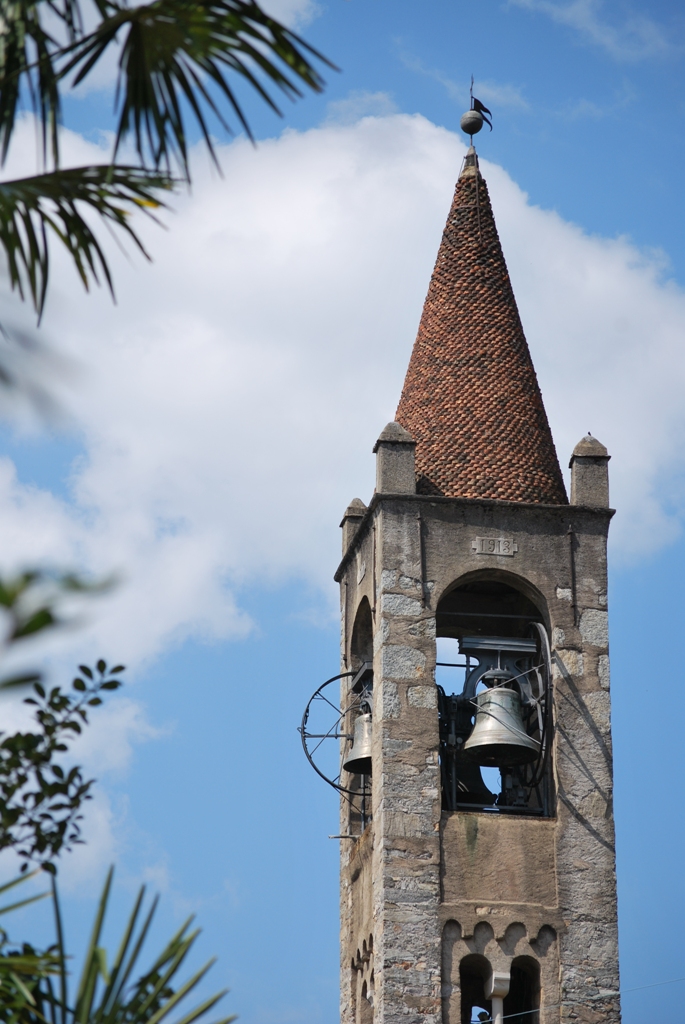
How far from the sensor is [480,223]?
18781 mm

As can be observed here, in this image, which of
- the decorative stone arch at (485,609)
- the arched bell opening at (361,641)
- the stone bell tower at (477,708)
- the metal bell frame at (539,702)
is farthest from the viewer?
the arched bell opening at (361,641)

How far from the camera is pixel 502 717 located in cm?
1566

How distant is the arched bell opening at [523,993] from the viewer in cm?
1533

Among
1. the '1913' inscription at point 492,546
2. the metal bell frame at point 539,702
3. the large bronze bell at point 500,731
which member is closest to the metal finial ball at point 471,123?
the '1913' inscription at point 492,546

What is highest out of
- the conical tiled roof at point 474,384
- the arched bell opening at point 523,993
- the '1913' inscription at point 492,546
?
the conical tiled roof at point 474,384

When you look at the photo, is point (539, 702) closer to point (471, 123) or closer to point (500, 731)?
point (500, 731)

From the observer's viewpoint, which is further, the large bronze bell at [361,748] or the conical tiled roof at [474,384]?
the conical tiled roof at [474,384]

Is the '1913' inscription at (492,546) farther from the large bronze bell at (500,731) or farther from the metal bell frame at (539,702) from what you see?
the large bronze bell at (500,731)

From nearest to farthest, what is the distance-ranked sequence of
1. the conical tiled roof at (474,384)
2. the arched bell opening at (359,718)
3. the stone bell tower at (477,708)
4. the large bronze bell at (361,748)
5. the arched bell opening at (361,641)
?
the stone bell tower at (477,708) < the large bronze bell at (361,748) < the arched bell opening at (359,718) < the conical tiled roof at (474,384) < the arched bell opening at (361,641)

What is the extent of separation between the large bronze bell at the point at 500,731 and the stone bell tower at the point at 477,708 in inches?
0.8

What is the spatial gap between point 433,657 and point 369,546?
60.1 inches

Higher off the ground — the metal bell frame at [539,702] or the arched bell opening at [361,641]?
the arched bell opening at [361,641]

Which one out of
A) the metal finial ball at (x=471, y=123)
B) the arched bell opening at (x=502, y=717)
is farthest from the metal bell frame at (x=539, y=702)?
the metal finial ball at (x=471, y=123)

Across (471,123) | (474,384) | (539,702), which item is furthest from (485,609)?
(471,123)
